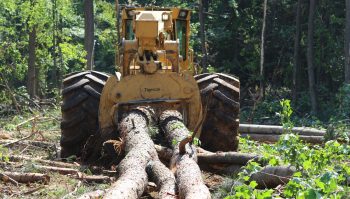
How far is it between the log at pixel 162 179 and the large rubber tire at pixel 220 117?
269 centimetres

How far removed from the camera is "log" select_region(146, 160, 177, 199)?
24.7 ft

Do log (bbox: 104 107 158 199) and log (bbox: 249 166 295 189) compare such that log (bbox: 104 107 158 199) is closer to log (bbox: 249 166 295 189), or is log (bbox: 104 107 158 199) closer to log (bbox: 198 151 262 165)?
log (bbox: 198 151 262 165)

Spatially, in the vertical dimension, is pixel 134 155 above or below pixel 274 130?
above

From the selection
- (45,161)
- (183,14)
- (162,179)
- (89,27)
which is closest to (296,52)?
(89,27)

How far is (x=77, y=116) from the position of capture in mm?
11234

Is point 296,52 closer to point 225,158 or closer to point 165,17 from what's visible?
point 165,17

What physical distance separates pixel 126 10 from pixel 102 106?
261 centimetres

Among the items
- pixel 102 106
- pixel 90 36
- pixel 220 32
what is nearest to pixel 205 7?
pixel 220 32

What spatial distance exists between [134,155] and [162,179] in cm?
84

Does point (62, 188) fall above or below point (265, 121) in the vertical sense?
above

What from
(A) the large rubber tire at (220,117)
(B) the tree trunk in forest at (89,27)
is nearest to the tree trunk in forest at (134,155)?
(A) the large rubber tire at (220,117)

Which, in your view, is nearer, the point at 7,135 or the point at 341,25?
the point at 7,135

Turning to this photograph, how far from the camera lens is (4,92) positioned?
75.6ft

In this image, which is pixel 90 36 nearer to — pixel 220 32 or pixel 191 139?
pixel 220 32
